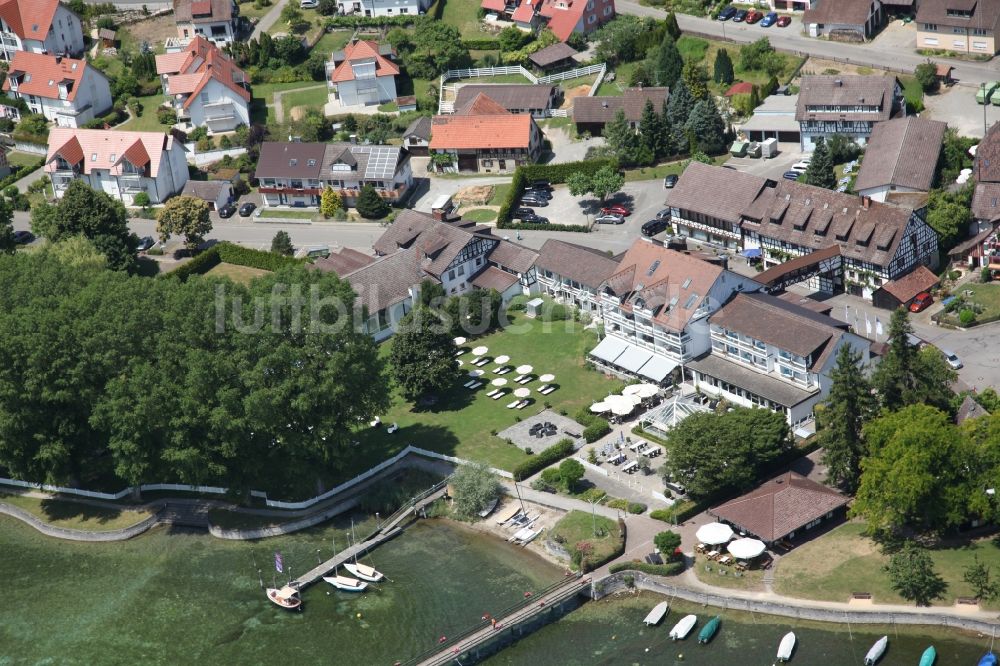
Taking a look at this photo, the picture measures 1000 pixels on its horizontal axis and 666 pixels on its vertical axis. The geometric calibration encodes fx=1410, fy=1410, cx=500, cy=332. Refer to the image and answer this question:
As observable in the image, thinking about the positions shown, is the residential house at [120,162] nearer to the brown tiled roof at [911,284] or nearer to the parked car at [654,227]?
the parked car at [654,227]

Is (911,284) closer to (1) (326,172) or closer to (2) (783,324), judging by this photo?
(2) (783,324)

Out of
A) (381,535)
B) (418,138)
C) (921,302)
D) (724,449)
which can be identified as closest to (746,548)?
(724,449)

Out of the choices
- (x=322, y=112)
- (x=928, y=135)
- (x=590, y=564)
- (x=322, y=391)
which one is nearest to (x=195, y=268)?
(x=322, y=112)

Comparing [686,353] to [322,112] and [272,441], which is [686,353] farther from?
[322,112]

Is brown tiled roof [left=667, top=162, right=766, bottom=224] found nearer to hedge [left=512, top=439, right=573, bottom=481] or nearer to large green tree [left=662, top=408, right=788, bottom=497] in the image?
hedge [left=512, top=439, right=573, bottom=481]

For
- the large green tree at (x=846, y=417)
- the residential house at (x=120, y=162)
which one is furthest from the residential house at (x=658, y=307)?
the residential house at (x=120, y=162)

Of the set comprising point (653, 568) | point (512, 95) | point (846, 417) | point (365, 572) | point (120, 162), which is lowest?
point (365, 572)

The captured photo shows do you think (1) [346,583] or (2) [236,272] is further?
(2) [236,272]
